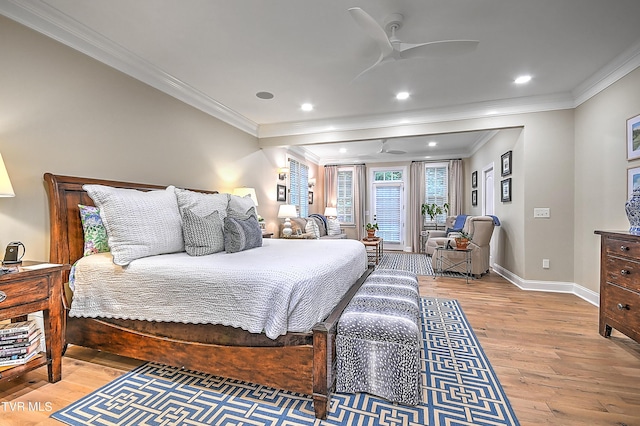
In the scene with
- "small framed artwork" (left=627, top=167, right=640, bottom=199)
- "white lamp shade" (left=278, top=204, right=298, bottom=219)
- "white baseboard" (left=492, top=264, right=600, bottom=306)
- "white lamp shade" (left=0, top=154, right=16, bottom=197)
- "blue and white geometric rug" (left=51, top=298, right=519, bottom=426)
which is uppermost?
"small framed artwork" (left=627, top=167, right=640, bottom=199)

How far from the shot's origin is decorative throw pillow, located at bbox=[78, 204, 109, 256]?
2230 millimetres

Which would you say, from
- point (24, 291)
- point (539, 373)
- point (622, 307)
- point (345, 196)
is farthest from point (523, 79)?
point (345, 196)

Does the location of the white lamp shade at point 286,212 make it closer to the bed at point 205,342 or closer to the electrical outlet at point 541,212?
the bed at point 205,342

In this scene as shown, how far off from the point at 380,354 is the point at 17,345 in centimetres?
209

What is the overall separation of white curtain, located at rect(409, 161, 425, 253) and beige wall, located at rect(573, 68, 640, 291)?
4.07 m

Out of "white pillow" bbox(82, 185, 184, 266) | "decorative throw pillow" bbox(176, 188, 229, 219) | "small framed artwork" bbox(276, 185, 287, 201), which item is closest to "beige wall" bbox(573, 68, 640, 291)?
"decorative throw pillow" bbox(176, 188, 229, 219)

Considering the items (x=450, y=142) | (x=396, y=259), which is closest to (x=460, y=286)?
(x=396, y=259)

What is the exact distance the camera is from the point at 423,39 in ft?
8.42

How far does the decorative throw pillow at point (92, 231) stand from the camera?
2.23 metres

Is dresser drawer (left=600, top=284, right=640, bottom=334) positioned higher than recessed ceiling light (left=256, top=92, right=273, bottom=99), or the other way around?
recessed ceiling light (left=256, top=92, right=273, bottom=99)

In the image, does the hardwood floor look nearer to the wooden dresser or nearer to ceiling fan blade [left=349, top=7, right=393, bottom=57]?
the wooden dresser

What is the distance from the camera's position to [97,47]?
2568 mm

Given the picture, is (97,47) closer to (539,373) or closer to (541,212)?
(539,373)

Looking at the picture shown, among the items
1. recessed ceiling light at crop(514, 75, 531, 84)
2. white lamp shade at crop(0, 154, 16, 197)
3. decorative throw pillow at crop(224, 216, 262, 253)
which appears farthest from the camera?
recessed ceiling light at crop(514, 75, 531, 84)
